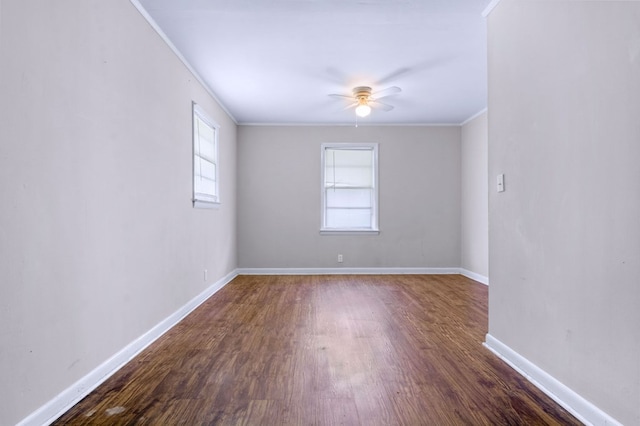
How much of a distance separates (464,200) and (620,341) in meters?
4.77

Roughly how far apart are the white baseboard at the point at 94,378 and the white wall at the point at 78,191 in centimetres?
4

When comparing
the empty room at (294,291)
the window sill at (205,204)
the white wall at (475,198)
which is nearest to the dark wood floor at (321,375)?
the empty room at (294,291)

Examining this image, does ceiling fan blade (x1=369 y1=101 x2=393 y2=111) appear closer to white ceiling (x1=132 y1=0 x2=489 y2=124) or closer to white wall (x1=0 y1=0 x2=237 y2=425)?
white ceiling (x1=132 y1=0 x2=489 y2=124)

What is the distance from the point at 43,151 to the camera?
173cm

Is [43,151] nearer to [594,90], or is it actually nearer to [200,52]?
[200,52]

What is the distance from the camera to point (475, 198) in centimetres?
570

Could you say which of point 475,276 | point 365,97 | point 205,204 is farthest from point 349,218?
point 205,204

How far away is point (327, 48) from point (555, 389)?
3.03 meters

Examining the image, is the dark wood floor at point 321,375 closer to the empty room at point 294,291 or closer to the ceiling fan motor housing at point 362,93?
the empty room at point 294,291

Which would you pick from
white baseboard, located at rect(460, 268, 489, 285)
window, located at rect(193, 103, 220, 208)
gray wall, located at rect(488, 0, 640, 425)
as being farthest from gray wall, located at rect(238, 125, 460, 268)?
gray wall, located at rect(488, 0, 640, 425)

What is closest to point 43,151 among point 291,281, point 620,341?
point 620,341

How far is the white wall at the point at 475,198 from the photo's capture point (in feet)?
17.6

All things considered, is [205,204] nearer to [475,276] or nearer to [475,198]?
[475,198]

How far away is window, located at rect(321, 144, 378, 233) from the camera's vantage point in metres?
6.29
